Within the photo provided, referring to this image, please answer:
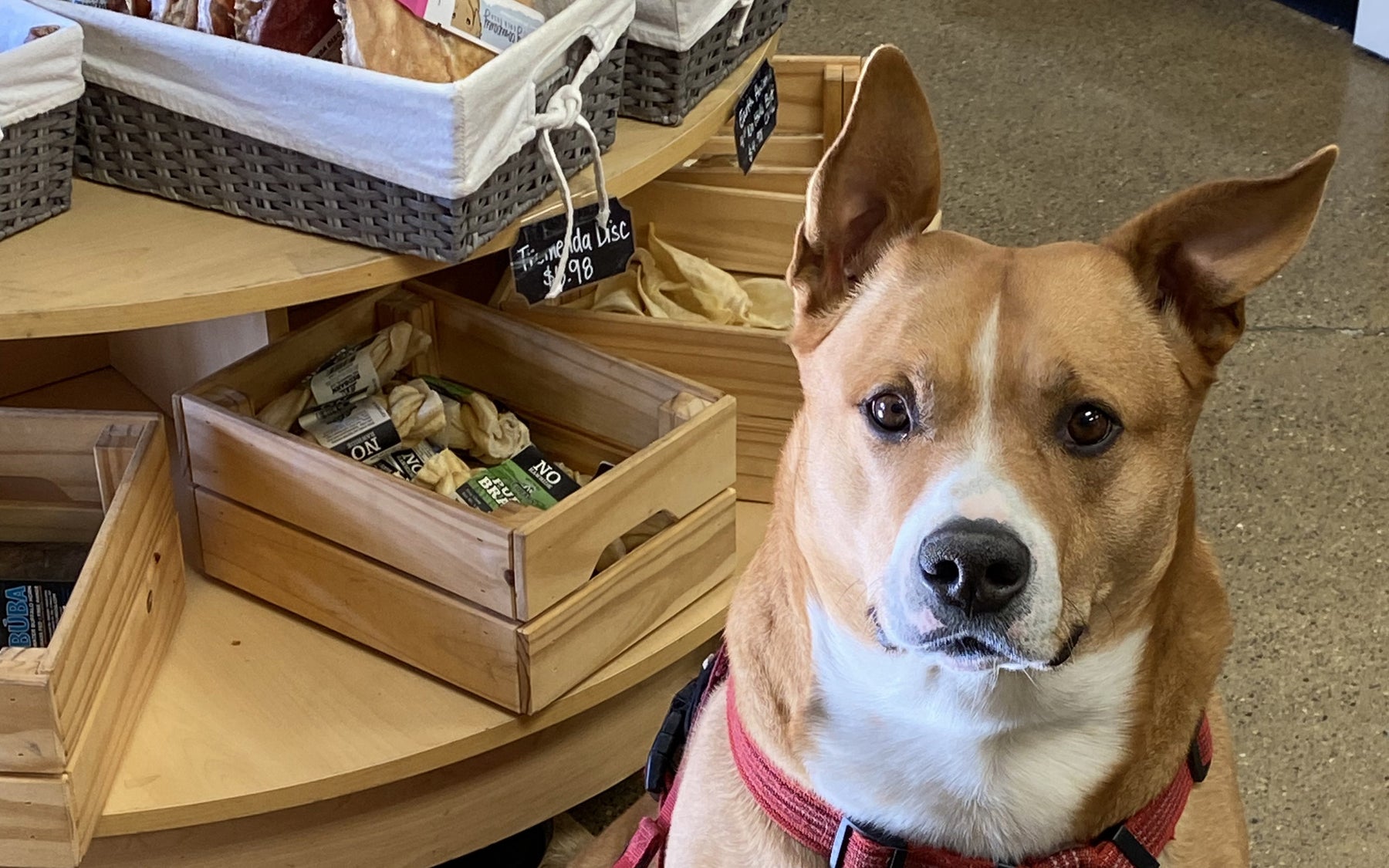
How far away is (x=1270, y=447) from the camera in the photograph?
2.68 metres

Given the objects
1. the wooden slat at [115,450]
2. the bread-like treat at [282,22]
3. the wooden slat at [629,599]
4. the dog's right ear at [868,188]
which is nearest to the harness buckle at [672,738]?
the wooden slat at [629,599]

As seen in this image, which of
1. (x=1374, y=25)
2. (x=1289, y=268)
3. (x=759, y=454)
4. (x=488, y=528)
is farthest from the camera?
(x=1374, y=25)

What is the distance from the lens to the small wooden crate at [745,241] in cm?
188

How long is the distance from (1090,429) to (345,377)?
0.96 metres

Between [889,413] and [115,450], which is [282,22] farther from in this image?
[889,413]

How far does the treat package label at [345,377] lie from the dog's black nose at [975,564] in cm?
93

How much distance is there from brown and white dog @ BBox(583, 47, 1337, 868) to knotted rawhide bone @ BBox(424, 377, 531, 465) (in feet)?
2.13

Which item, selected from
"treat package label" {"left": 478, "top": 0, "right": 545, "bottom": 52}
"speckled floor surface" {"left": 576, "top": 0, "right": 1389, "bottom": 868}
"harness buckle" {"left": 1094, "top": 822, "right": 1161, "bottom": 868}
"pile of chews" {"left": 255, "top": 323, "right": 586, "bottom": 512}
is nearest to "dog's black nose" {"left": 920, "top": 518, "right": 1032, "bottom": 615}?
"harness buckle" {"left": 1094, "top": 822, "right": 1161, "bottom": 868}

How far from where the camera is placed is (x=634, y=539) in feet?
5.68

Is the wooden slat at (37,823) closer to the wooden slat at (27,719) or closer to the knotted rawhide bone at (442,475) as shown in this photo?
the wooden slat at (27,719)

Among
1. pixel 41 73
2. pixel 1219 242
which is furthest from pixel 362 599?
pixel 1219 242

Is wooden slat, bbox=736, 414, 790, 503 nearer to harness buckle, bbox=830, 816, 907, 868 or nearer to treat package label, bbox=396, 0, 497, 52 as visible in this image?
treat package label, bbox=396, 0, 497, 52

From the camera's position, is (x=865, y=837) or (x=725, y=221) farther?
(x=725, y=221)

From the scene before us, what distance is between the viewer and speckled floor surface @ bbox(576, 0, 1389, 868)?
2113mm
